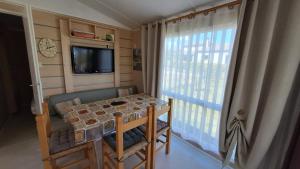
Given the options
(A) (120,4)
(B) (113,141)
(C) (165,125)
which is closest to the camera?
(B) (113,141)

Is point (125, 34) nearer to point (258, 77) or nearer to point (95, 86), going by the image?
point (95, 86)

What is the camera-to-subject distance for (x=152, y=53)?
271 centimetres

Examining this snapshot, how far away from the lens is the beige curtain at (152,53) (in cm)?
248

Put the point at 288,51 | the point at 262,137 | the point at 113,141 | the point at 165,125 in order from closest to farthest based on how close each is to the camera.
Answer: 1. the point at 288,51
2. the point at 262,137
3. the point at 113,141
4. the point at 165,125

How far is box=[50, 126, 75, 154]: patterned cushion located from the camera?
1332mm

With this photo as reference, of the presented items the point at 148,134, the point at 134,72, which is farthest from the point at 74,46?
the point at 148,134

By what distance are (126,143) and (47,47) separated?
2.21m

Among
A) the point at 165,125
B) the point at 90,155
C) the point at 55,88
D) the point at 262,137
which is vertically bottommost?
the point at 90,155

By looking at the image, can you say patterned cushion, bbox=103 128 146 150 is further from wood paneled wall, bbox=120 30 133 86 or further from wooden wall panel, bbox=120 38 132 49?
wooden wall panel, bbox=120 38 132 49

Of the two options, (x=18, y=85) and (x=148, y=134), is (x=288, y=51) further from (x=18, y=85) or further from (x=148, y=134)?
(x=18, y=85)

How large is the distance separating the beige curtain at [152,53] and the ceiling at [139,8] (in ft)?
0.60

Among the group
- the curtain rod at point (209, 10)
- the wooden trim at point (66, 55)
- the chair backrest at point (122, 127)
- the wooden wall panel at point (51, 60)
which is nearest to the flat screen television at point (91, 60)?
the wooden trim at point (66, 55)

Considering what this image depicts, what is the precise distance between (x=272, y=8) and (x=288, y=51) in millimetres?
454

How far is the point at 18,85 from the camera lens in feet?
11.8
